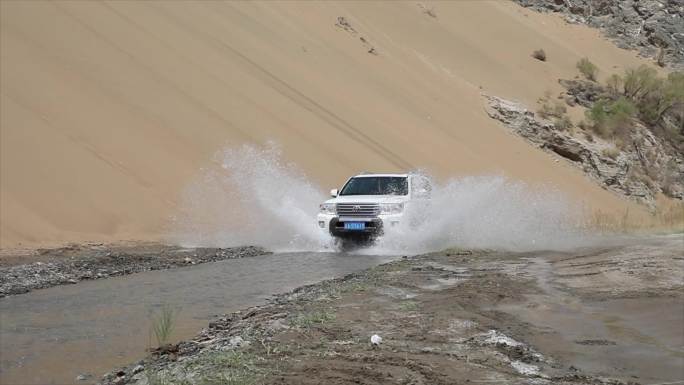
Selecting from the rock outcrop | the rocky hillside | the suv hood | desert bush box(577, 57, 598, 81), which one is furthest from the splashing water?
the rocky hillside

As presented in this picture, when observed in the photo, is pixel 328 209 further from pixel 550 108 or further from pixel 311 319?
pixel 550 108

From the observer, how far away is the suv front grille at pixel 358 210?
46.3 ft

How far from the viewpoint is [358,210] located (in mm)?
14195

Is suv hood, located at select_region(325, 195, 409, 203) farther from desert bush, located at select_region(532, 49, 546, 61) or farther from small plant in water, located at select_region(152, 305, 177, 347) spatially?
desert bush, located at select_region(532, 49, 546, 61)

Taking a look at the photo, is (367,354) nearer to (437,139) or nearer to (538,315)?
(538,315)

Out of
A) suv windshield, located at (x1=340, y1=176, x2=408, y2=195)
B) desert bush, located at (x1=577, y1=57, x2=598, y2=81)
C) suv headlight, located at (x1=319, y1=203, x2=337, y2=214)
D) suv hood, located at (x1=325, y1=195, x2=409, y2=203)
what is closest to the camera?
suv hood, located at (x1=325, y1=195, x2=409, y2=203)

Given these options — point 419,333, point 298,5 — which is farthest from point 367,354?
point 298,5

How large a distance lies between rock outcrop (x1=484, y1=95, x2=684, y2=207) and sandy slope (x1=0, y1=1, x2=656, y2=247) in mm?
1238

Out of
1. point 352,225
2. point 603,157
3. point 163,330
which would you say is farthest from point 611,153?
point 163,330

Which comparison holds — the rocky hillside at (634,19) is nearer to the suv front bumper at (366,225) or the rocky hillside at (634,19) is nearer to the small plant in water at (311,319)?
the suv front bumper at (366,225)

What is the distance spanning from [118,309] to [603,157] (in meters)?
28.2

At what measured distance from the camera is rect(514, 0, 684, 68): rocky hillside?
1925 inches

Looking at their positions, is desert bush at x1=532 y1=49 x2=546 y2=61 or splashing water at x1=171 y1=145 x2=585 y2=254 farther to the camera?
desert bush at x1=532 y1=49 x2=546 y2=61

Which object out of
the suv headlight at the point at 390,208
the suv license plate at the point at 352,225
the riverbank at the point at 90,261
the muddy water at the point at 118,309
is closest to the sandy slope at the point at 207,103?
the riverbank at the point at 90,261
